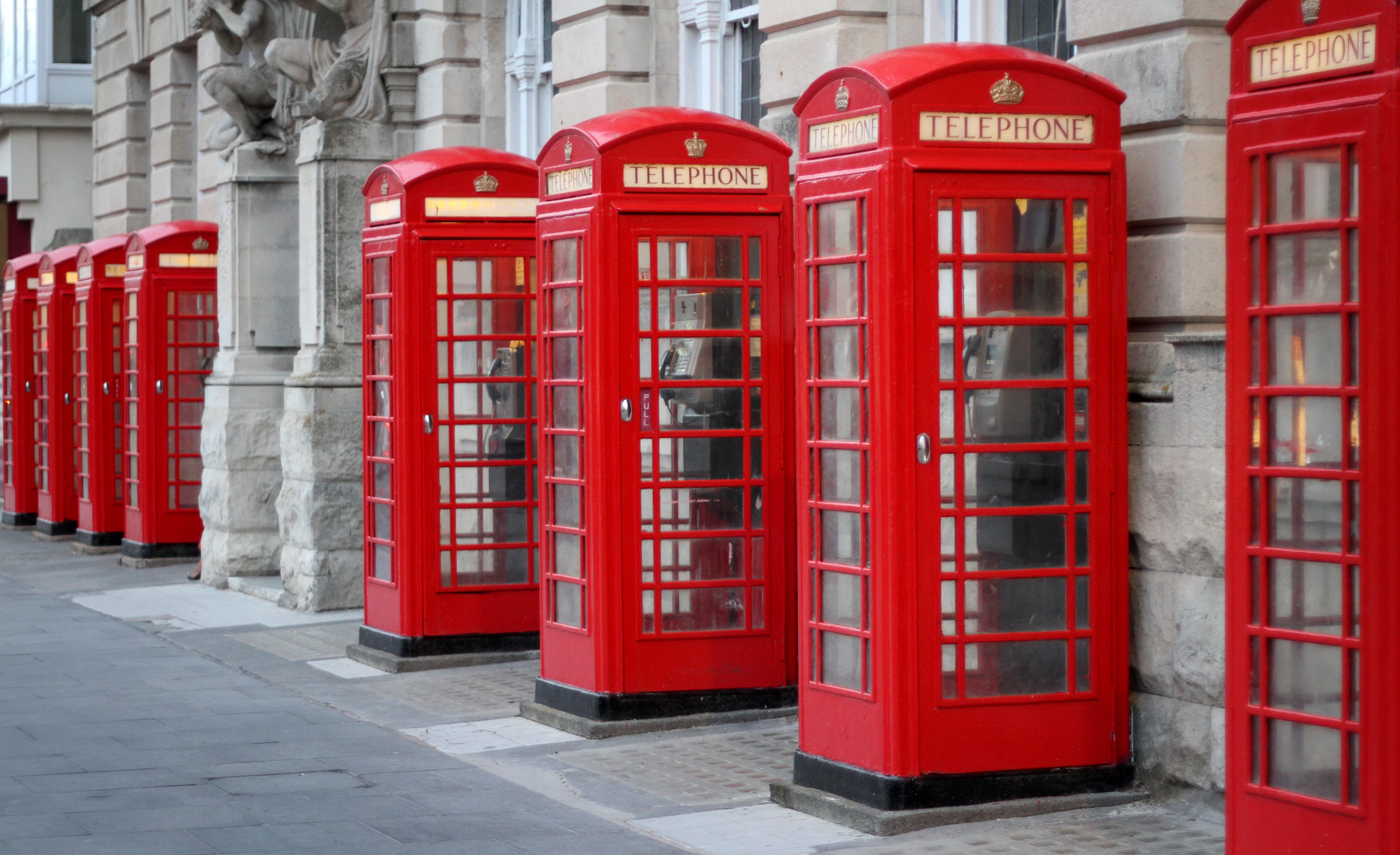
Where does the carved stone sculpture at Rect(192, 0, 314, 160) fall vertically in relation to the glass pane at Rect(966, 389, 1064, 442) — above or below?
above

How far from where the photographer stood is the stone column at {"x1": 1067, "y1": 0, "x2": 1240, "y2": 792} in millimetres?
6910

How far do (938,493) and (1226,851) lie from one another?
5.07 feet

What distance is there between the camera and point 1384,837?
5211 mm

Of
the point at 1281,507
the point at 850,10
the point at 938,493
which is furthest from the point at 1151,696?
the point at 850,10

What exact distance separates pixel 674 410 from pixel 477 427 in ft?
7.32

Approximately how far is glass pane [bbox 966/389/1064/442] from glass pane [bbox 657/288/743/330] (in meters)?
2.01

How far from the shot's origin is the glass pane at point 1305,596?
17.7ft

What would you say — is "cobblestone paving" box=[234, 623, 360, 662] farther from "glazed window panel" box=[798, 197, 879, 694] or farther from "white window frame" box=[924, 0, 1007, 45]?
"white window frame" box=[924, 0, 1007, 45]

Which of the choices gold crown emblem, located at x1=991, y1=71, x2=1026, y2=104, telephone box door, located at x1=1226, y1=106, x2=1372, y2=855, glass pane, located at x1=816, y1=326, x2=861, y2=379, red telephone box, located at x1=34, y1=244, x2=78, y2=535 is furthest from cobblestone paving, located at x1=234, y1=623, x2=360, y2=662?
red telephone box, located at x1=34, y1=244, x2=78, y2=535

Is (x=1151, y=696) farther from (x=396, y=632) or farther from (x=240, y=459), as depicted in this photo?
(x=240, y=459)

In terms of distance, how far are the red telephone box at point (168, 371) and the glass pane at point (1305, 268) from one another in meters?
11.6

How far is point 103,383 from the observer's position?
1752 cm

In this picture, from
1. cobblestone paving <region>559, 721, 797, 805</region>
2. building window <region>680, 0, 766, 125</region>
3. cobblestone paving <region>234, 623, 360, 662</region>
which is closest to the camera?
cobblestone paving <region>559, 721, 797, 805</region>

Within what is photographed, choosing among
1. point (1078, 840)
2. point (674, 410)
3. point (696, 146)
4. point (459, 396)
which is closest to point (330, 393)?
point (459, 396)
